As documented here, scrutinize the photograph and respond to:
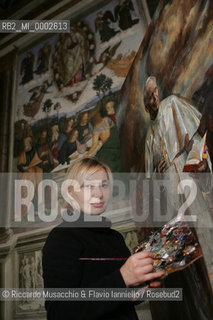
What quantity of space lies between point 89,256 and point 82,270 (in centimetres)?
8

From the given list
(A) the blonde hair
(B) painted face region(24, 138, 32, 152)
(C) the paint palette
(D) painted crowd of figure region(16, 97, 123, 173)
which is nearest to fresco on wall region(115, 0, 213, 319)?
(C) the paint palette

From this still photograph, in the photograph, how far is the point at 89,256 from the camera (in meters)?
1.72

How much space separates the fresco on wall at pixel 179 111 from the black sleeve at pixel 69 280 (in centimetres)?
127

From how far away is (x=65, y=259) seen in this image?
162 centimetres

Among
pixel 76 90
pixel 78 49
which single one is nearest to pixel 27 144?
pixel 76 90

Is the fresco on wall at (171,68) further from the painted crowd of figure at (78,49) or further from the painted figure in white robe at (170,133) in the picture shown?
the painted crowd of figure at (78,49)

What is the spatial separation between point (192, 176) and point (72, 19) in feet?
20.6

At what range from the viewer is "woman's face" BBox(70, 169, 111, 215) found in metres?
1.92

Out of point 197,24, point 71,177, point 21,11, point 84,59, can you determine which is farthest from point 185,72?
point 21,11

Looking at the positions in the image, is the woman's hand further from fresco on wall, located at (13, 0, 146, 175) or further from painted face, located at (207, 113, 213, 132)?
fresco on wall, located at (13, 0, 146, 175)

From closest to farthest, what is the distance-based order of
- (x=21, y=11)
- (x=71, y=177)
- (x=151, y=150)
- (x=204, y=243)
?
(x=71, y=177) → (x=204, y=243) → (x=151, y=150) → (x=21, y=11)

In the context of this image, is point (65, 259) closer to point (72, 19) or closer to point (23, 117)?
point (23, 117)

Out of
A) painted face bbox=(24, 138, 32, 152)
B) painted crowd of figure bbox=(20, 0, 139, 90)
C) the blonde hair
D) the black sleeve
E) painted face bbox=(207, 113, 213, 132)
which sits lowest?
the black sleeve

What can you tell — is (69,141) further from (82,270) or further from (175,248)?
(175,248)
